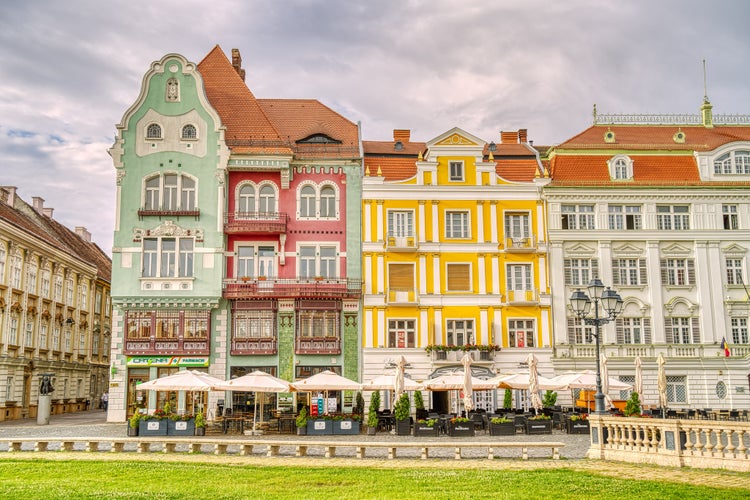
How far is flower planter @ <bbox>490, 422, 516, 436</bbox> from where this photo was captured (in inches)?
1328

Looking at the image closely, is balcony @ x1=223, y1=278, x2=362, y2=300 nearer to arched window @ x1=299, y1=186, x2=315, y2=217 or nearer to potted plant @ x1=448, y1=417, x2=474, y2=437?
arched window @ x1=299, y1=186, x2=315, y2=217

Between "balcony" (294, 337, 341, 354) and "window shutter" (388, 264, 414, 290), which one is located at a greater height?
"window shutter" (388, 264, 414, 290)

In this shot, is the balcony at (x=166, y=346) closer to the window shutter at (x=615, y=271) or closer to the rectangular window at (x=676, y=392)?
the window shutter at (x=615, y=271)

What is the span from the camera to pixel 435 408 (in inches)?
1742

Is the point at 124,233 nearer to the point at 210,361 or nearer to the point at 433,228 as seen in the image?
the point at 210,361

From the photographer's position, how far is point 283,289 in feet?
143

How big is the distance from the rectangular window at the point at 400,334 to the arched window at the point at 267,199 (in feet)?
29.1

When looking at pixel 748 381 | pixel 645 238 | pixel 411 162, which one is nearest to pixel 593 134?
pixel 645 238

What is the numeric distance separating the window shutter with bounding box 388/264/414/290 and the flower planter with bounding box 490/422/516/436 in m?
12.8

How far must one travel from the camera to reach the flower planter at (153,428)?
108ft

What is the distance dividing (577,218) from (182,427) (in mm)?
24425

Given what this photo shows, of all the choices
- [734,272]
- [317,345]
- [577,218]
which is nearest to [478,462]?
[317,345]

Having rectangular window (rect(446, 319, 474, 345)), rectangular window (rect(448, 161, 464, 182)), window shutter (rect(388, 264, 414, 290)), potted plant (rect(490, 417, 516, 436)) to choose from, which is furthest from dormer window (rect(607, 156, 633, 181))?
potted plant (rect(490, 417, 516, 436))

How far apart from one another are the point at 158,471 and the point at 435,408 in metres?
25.0
